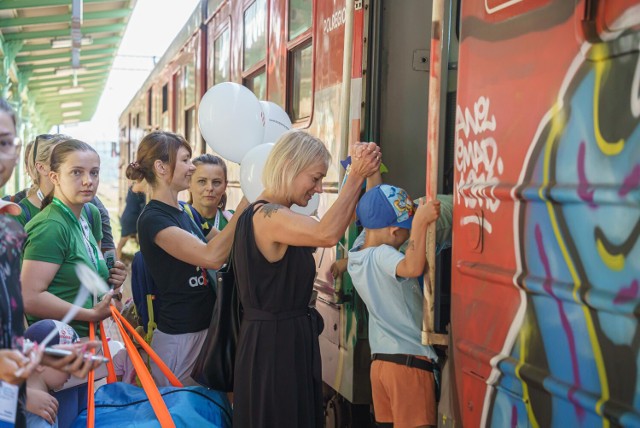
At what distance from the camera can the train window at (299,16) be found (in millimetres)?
3797

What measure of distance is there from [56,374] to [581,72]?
176 cm

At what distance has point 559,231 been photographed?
185cm

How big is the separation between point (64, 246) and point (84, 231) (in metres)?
0.29

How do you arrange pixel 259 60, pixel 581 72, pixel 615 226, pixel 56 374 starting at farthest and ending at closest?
pixel 259 60
pixel 56 374
pixel 581 72
pixel 615 226

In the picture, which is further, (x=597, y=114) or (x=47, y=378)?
(x=47, y=378)

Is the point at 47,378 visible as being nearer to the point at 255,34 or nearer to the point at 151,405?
the point at 151,405

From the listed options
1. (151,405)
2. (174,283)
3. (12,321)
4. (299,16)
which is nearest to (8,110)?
(12,321)

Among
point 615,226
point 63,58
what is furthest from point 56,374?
point 63,58

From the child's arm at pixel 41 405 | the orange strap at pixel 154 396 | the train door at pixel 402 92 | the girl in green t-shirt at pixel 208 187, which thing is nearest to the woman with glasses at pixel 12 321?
the child's arm at pixel 41 405

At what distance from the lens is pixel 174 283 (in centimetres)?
301

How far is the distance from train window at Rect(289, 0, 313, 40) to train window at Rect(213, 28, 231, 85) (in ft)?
5.26

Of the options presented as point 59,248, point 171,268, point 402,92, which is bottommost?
point 171,268

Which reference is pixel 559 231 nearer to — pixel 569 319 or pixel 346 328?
pixel 569 319

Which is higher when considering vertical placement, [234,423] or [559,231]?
[559,231]
